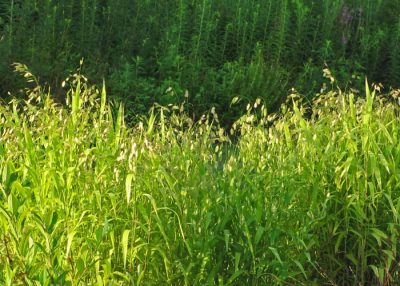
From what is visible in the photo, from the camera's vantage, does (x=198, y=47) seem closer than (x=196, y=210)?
No

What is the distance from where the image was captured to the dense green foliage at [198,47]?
771 cm

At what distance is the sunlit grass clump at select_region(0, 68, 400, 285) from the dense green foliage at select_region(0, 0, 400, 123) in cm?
309

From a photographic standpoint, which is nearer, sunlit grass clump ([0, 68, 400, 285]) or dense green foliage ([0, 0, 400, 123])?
sunlit grass clump ([0, 68, 400, 285])

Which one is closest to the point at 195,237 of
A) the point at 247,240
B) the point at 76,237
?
the point at 247,240

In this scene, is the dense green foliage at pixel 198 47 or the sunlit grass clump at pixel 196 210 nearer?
the sunlit grass clump at pixel 196 210

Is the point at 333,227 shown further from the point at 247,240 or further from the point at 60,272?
the point at 60,272

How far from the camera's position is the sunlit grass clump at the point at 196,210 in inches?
143

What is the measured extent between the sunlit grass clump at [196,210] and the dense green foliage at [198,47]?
3.09 meters

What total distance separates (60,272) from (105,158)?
Answer: 67 cm

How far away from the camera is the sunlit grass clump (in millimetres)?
3623

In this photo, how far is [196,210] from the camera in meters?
3.93

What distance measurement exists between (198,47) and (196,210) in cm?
446

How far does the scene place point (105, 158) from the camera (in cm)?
404

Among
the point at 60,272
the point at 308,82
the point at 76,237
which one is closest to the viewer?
the point at 60,272
